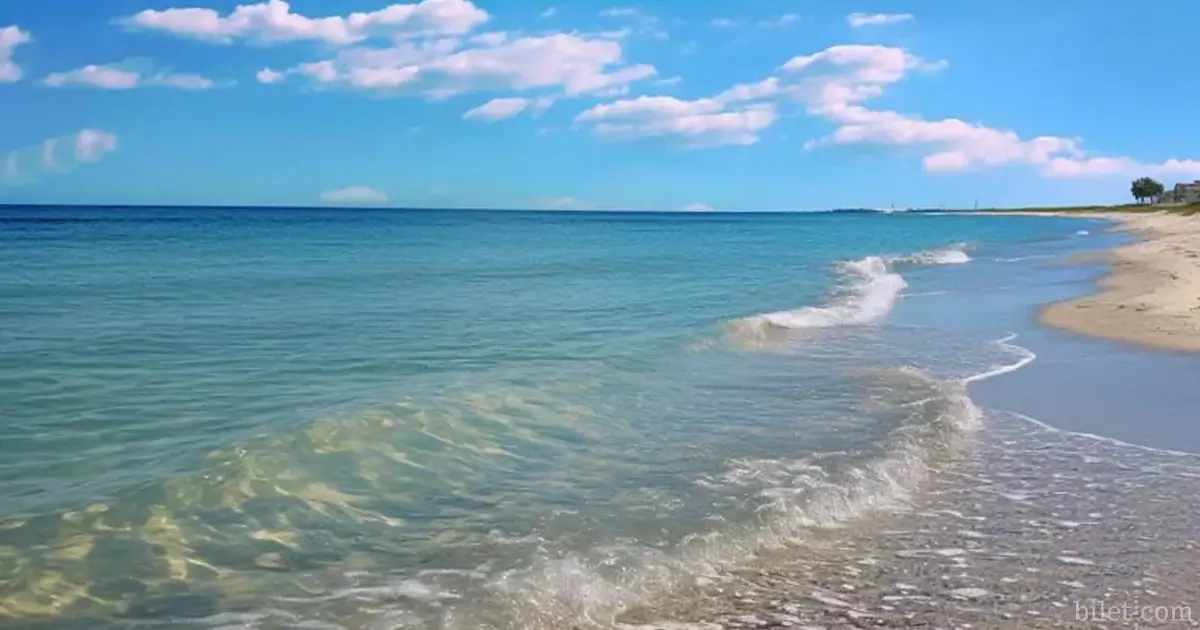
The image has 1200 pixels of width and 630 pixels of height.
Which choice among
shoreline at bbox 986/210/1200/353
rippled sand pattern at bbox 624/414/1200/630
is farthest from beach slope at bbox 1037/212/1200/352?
rippled sand pattern at bbox 624/414/1200/630

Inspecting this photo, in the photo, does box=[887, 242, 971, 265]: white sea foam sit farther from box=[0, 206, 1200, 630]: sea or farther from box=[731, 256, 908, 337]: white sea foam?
box=[0, 206, 1200, 630]: sea

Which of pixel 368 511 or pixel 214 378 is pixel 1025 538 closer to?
pixel 368 511

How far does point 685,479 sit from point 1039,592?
118 inches

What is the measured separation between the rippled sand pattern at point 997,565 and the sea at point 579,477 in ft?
0.09

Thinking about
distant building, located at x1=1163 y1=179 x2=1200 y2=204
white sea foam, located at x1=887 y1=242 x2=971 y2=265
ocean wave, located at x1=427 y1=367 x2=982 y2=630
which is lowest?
ocean wave, located at x1=427 y1=367 x2=982 y2=630

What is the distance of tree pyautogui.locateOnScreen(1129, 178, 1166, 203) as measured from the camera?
18334cm

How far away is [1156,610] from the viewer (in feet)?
17.3

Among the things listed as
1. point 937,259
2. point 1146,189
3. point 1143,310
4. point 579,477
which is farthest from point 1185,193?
point 579,477

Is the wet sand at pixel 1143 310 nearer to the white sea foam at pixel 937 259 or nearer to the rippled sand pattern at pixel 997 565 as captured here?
the rippled sand pattern at pixel 997 565

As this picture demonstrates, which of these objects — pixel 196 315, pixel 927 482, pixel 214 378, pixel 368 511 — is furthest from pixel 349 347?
pixel 927 482

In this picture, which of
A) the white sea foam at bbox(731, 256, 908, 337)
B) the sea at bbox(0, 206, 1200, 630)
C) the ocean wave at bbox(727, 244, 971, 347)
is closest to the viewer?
the sea at bbox(0, 206, 1200, 630)

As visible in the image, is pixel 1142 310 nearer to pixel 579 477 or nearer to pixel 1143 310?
pixel 1143 310

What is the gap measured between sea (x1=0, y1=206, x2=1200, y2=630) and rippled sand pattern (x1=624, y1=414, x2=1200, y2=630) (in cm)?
3

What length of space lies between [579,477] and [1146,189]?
20819cm
